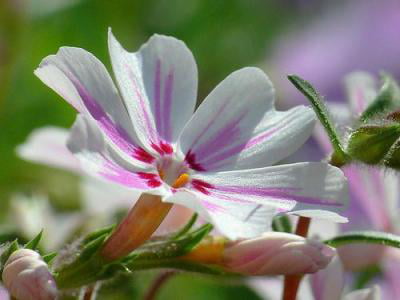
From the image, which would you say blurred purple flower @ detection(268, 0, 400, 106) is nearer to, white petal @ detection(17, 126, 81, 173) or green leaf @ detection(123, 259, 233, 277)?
white petal @ detection(17, 126, 81, 173)

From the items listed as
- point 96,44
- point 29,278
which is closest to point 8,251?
point 29,278

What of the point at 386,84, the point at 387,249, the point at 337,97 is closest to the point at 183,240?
the point at 386,84

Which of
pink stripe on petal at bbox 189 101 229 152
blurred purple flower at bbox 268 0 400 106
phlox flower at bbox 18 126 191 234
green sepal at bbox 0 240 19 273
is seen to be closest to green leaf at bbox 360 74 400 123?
pink stripe on petal at bbox 189 101 229 152

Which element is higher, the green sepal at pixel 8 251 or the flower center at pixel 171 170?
the flower center at pixel 171 170

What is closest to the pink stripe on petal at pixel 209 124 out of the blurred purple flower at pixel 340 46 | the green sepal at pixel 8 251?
the green sepal at pixel 8 251

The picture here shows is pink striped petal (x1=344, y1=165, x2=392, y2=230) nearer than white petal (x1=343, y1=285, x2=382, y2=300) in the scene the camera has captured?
No

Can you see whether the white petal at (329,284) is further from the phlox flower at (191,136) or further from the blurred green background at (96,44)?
the blurred green background at (96,44)
